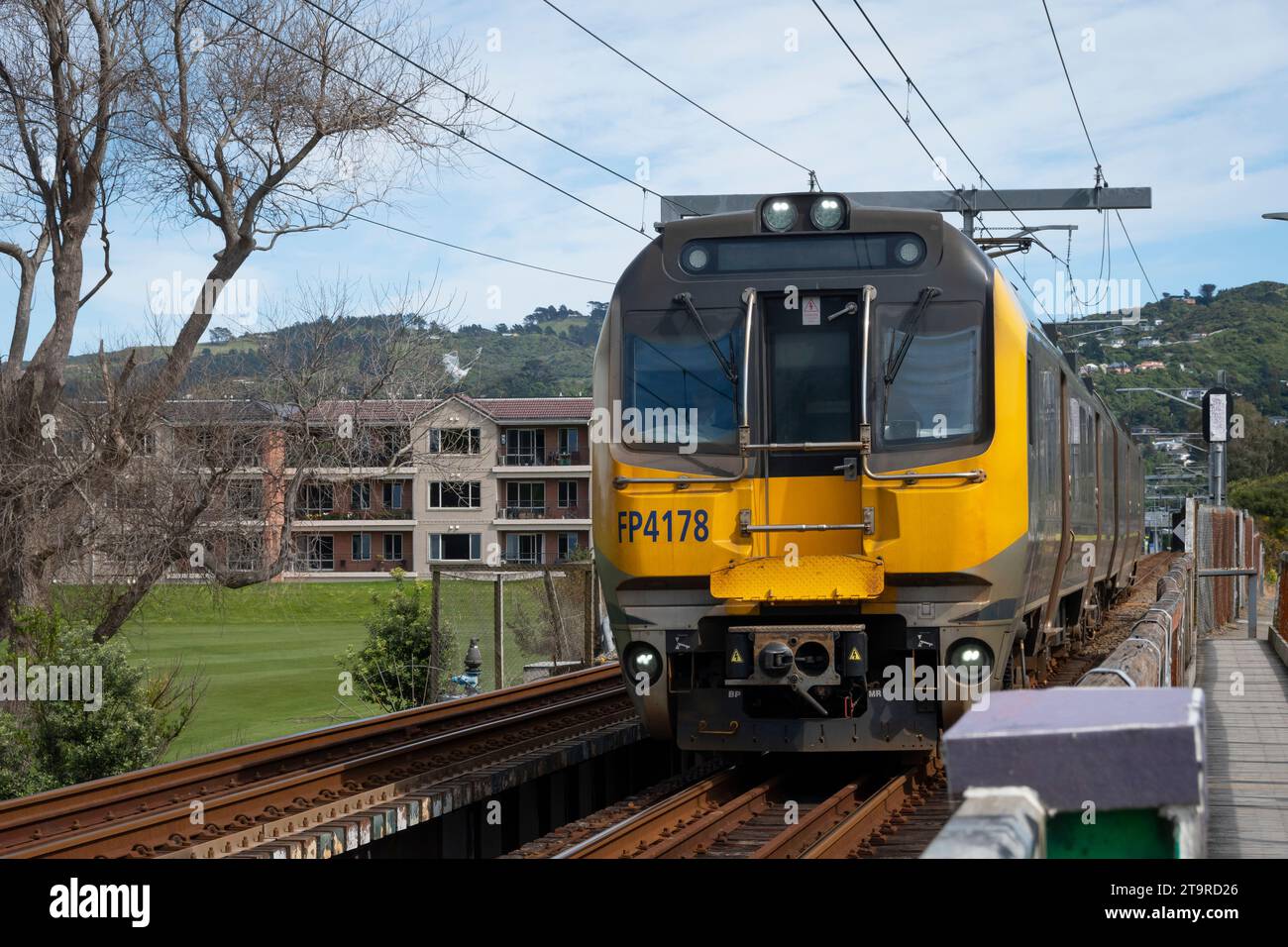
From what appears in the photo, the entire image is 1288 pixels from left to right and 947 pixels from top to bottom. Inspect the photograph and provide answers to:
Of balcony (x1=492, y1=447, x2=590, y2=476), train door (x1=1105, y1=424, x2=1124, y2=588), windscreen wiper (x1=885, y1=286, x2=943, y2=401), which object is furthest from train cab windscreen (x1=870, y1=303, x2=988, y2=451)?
balcony (x1=492, y1=447, x2=590, y2=476)

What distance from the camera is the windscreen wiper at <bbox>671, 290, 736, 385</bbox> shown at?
9.06 m

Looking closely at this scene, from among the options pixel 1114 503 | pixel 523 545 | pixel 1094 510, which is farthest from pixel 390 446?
pixel 523 545

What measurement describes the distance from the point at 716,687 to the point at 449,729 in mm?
3728

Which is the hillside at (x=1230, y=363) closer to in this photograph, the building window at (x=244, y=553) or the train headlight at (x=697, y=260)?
the building window at (x=244, y=553)

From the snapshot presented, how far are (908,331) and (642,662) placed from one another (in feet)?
8.57

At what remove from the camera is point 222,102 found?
74.6ft

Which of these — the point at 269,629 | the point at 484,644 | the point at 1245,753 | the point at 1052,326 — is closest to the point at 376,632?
the point at 484,644

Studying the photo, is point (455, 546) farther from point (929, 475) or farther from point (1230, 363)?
point (1230, 363)

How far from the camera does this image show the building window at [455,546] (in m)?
65.3

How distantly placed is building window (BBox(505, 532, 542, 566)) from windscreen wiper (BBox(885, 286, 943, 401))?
5703cm

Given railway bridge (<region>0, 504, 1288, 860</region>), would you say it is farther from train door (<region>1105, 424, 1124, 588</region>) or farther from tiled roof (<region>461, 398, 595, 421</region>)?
tiled roof (<region>461, 398, 595, 421</region>)

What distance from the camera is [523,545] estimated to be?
66.3m

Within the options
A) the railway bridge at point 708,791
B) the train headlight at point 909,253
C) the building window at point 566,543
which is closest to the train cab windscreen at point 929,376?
the train headlight at point 909,253

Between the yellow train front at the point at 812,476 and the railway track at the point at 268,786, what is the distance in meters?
1.90
